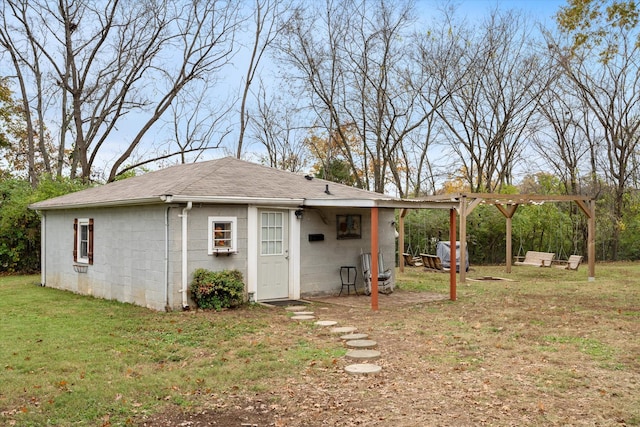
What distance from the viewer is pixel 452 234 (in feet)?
36.5

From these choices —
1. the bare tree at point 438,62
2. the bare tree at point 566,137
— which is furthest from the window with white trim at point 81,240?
the bare tree at point 566,137

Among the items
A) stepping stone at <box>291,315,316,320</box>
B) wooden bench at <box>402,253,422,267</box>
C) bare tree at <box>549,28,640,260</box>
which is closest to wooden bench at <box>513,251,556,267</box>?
wooden bench at <box>402,253,422,267</box>

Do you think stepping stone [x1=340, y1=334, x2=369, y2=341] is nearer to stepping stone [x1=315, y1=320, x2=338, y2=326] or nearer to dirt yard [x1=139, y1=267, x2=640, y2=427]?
dirt yard [x1=139, y1=267, x2=640, y2=427]

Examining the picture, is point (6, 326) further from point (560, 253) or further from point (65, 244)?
point (560, 253)

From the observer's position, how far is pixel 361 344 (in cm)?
A: 696

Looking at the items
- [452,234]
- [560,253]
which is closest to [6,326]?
[452,234]

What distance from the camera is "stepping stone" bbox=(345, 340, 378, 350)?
271 inches

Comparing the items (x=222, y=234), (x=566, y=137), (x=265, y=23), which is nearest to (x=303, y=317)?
(x=222, y=234)

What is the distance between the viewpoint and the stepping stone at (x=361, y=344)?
6.88 metres

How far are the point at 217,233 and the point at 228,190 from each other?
83 cm

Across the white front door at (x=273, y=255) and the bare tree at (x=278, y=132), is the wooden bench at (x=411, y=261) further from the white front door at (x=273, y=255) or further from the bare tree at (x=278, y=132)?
the bare tree at (x=278, y=132)

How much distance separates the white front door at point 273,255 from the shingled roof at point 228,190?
1.25ft

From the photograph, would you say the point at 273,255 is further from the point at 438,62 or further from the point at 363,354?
the point at 438,62

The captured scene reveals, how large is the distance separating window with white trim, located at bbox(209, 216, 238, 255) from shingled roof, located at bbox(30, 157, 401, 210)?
1.34 feet
